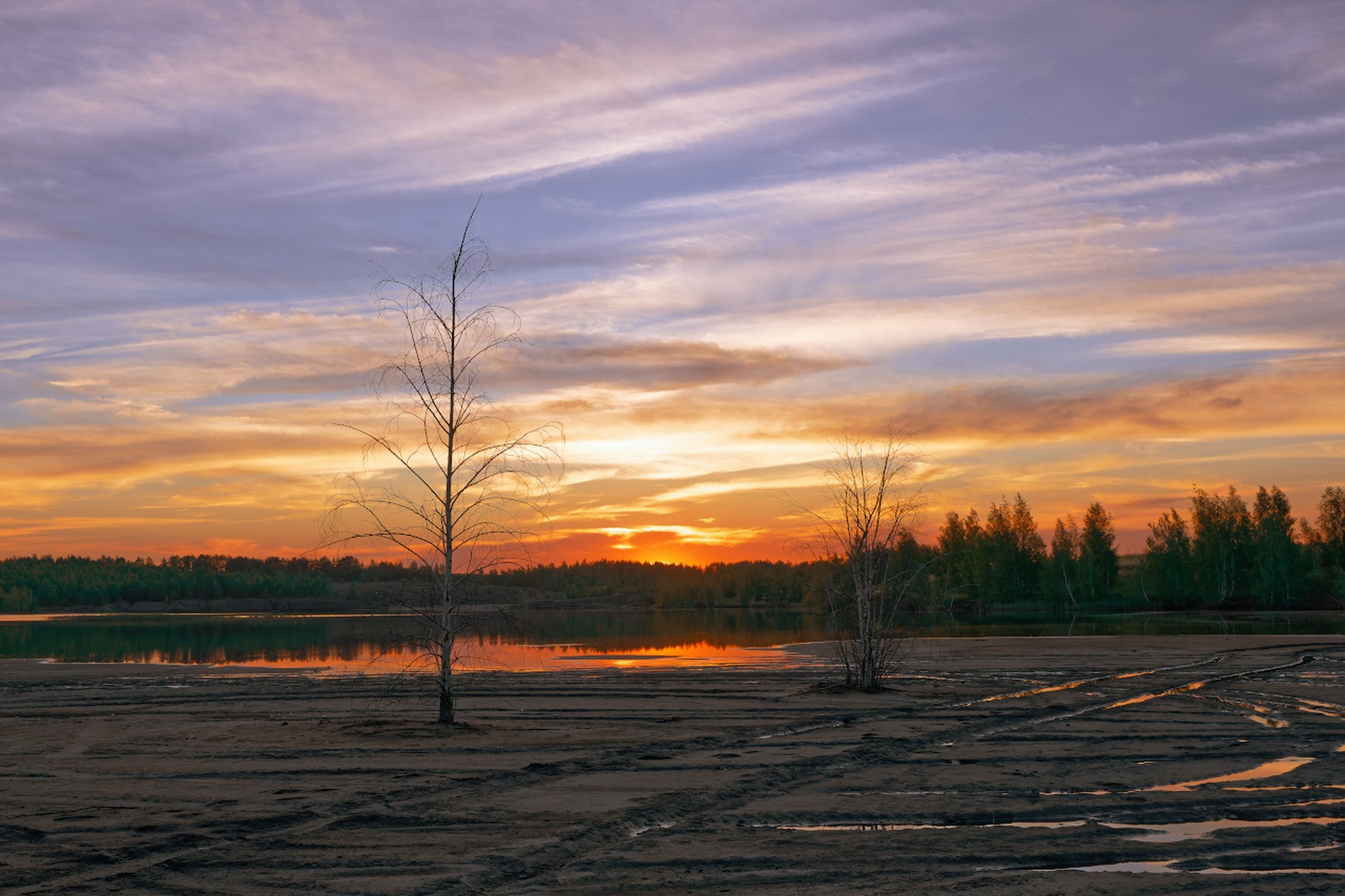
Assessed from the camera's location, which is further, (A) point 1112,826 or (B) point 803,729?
(B) point 803,729

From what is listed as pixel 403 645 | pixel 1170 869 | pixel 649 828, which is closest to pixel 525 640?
pixel 403 645

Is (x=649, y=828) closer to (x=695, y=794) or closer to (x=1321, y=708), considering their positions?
(x=695, y=794)

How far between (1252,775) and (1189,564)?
113 m

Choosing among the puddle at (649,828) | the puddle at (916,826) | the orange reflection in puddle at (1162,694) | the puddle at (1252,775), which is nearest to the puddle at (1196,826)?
the puddle at (916,826)

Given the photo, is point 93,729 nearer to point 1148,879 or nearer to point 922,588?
point 1148,879

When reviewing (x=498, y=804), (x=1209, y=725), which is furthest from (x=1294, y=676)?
(x=498, y=804)

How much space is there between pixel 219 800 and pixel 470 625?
21.1ft

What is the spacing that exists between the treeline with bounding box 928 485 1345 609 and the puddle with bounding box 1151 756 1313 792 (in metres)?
83.7

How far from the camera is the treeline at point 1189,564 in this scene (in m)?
104

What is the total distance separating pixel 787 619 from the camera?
95938mm

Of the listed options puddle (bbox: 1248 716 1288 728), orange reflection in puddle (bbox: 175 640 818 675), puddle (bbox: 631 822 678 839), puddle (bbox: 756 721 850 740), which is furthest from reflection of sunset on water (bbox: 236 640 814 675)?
puddle (bbox: 631 822 678 839)

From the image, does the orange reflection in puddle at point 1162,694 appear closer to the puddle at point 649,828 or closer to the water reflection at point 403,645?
the water reflection at point 403,645

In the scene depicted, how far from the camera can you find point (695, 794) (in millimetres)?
11859

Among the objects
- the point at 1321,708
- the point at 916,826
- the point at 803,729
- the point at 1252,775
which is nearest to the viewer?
the point at 916,826
